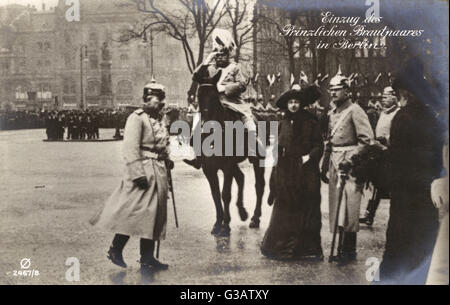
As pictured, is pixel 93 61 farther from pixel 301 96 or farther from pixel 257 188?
pixel 301 96

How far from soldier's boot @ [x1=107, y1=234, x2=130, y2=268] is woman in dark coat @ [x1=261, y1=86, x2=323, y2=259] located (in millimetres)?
1776

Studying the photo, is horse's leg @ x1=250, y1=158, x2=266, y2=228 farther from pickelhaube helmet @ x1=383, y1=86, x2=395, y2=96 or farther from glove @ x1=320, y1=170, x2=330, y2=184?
pickelhaube helmet @ x1=383, y1=86, x2=395, y2=96

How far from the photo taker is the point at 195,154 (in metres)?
7.96

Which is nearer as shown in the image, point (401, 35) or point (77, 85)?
point (401, 35)

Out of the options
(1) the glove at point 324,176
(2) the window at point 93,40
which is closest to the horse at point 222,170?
(1) the glove at point 324,176

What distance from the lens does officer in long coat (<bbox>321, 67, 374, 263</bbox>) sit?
292 inches

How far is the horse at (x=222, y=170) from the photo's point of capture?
25.8ft

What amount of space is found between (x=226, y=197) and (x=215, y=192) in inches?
6.5

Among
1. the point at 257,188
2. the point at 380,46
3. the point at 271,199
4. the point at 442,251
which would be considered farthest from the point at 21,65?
the point at 442,251

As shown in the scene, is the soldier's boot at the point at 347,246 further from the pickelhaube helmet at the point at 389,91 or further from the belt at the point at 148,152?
the belt at the point at 148,152

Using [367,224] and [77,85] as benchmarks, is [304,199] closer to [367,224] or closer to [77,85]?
[367,224]

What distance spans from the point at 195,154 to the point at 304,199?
1572 millimetres

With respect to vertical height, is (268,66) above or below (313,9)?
below
